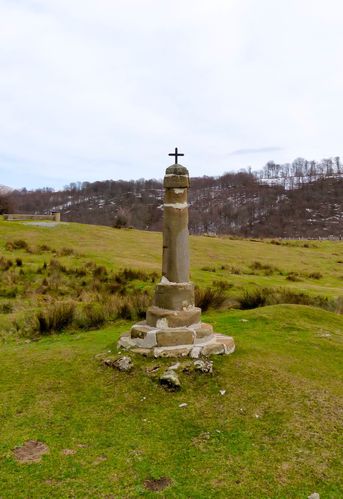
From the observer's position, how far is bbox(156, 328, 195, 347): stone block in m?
7.74

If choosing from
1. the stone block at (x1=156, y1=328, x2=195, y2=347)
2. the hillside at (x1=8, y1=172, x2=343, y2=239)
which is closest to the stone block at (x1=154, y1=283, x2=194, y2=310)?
the stone block at (x1=156, y1=328, x2=195, y2=347)

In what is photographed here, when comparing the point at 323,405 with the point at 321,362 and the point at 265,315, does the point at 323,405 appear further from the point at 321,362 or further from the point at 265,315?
the point at 265,315

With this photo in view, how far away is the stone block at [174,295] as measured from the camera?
26.7 ft

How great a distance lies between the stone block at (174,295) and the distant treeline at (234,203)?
7023 cm

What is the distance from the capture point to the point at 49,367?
779cm

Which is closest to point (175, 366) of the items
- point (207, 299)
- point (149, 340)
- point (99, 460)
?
point (149, 340)

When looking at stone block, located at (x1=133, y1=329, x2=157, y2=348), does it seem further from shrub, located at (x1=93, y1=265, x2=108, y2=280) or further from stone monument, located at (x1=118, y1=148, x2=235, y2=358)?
shrub, located at (x1=93, y1=265, x2=108, y2=280)

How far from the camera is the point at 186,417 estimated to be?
20.1ft

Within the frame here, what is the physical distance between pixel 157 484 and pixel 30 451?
1.67 m

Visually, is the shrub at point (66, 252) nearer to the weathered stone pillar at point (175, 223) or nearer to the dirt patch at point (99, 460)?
the weathered stone pillar at point (175, 223)

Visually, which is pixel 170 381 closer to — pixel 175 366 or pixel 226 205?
pixel 175 366

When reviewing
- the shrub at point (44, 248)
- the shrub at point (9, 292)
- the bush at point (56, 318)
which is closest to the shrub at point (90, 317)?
the bush at point (56, 318)

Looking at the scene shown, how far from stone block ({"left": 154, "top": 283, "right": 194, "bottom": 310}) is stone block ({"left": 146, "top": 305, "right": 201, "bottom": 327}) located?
0.32 feet

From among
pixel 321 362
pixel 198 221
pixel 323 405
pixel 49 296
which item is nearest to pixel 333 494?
pixel 323 405
